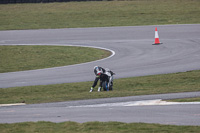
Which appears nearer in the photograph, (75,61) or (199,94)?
(199,94)

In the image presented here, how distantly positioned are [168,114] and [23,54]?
715 inches

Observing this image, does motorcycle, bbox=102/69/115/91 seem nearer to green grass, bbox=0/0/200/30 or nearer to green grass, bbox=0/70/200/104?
green grass, bbox=0/70/200/104

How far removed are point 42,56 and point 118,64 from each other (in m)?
6.57

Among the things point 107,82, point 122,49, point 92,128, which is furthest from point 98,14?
point 92,128

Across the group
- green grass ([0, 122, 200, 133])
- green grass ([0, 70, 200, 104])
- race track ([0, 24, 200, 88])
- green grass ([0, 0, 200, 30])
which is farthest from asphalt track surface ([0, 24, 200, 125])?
green grass ([0, 0, 200, 30])

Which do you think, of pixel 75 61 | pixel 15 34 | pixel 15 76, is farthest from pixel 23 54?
pixel 15 34

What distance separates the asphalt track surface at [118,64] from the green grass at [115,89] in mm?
1121

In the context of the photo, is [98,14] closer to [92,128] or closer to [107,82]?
[107,82]

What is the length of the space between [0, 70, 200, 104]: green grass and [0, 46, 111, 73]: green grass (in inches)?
250

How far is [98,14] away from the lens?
141ft

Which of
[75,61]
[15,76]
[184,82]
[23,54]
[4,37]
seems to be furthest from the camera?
[4,37]

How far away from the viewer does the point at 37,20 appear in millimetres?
41812

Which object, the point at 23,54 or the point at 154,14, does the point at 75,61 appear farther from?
the point at 154,14

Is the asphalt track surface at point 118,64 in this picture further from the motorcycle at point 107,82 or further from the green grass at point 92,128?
the motorcycle at point 107,82
